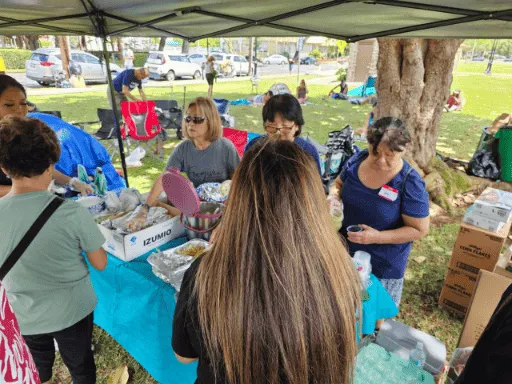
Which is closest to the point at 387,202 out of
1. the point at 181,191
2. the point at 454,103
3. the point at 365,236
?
the point at 365,236

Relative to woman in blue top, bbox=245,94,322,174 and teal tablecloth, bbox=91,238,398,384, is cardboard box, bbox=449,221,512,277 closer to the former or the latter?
teal tablecloth, bbox=91,238,398,384

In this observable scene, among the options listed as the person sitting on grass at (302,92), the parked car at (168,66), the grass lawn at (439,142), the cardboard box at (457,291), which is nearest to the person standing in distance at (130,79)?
the grass lawn at (439,142)

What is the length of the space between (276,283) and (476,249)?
2.77m

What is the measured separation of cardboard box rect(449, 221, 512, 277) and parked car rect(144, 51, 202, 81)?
773 inches

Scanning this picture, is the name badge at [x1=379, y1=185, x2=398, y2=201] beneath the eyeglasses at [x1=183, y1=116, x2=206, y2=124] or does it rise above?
beneath

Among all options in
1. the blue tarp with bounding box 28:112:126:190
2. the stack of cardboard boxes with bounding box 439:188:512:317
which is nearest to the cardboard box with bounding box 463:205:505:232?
the stack of cardboard boxes with bounding box 439:188:512:317

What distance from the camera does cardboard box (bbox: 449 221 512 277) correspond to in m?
2.67

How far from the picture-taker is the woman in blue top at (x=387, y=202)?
1828 mm

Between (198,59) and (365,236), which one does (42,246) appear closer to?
(365,236)

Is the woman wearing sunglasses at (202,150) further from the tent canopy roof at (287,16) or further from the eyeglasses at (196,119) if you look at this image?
the tent canopy roof at (287,16)

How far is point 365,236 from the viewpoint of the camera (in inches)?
72.2

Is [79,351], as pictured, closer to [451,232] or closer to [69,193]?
[69,193]

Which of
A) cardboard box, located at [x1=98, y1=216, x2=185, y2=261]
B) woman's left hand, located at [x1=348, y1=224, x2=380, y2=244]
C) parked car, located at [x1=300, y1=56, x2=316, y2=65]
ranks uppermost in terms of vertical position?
parked car, located at [x1=300, y1=56, x2=316, y2=65]

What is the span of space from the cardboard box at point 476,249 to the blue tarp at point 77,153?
136 inches
